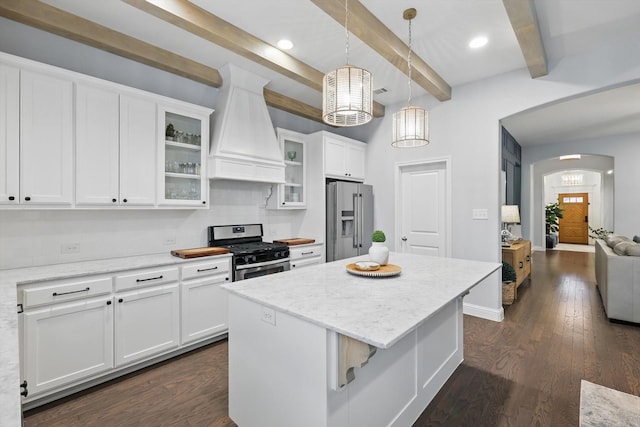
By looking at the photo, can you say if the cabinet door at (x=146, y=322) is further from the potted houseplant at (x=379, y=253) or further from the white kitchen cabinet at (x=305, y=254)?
the potted houseplant at (x=379, y=253)

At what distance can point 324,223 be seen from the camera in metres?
4.29

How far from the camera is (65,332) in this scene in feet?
7.22

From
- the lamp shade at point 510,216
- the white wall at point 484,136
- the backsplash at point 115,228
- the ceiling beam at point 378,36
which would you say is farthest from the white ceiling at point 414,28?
the lamp shade at point 510,216

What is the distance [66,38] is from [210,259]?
7.38 ft

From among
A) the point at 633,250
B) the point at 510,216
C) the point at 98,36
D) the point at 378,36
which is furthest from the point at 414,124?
the point at 510,216

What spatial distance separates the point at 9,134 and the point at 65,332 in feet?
4.73

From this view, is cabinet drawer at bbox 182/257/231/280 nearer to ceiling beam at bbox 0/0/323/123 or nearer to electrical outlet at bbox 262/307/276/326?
electrical outlet at bbox 262/307/276/326

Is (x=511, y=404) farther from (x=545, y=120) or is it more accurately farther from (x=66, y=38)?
(x=545, y=120)

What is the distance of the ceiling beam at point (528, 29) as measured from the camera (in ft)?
7.32

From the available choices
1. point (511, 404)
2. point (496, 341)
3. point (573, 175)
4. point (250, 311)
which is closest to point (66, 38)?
point (250, 311)

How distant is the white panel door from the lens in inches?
167

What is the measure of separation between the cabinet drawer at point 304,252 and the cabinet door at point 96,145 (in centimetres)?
194

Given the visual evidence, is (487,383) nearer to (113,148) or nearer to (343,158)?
(343,158)

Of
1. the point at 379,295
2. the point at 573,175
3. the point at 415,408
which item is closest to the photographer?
the point at 379,295
